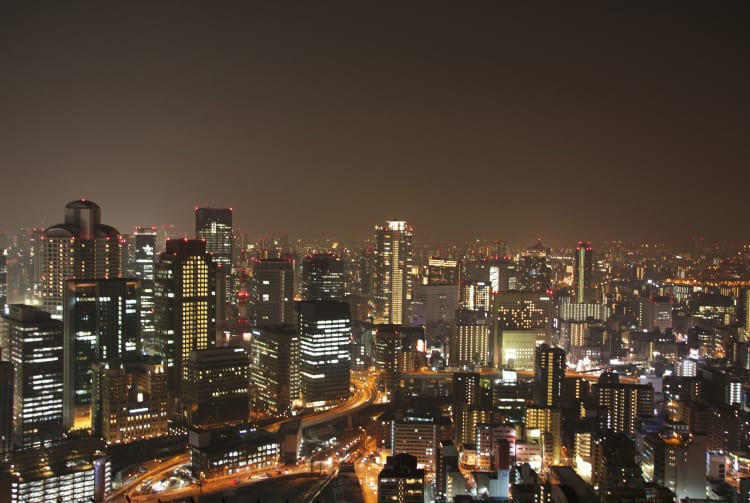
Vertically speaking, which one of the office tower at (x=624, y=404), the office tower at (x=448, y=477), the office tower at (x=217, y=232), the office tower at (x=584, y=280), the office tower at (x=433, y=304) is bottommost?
the office tower at (x=448, y=477)

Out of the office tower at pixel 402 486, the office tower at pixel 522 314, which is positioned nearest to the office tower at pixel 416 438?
the office tower at pixel 402 486

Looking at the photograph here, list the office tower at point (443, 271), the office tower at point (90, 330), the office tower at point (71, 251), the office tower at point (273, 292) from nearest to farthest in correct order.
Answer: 1. the office tower at point (90, 330)
2. the office tower at point (71, 251)
3. the office tower at point (273, 292)
4. the office tower at point (443, 271)

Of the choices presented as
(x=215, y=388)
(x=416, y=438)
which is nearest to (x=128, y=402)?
(x=215, y=388)

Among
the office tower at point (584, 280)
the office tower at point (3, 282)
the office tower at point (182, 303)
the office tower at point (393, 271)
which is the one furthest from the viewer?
the office tower at point (393, 271)

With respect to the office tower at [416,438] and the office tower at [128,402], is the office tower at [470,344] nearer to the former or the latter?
the office tower at [416,438]

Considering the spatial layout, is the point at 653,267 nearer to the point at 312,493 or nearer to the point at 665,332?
the point at 665,332

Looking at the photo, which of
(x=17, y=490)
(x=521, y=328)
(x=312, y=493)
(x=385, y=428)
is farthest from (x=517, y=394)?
(x=17, y=490)
